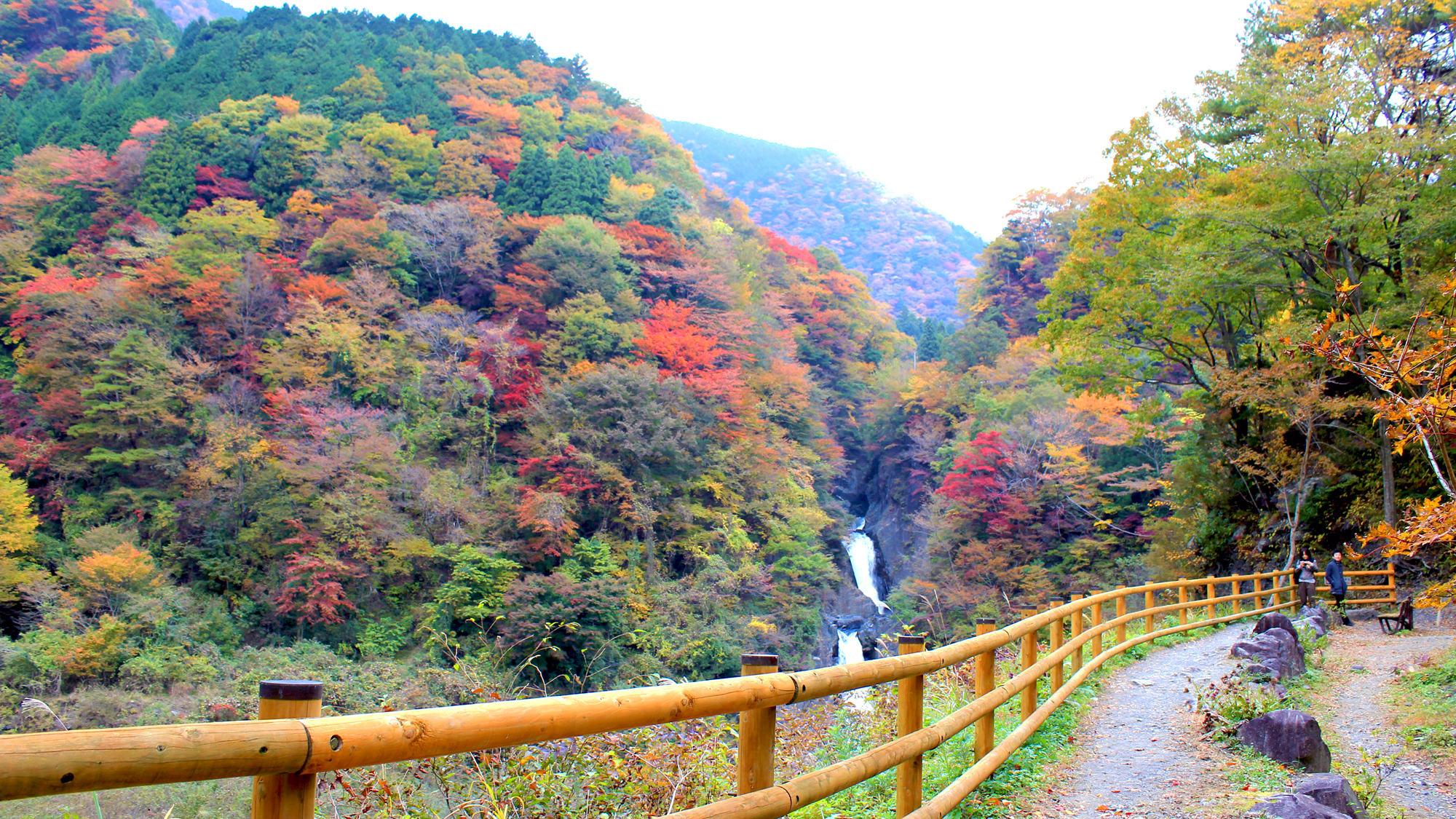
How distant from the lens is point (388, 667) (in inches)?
600

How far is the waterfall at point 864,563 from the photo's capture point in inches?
1256

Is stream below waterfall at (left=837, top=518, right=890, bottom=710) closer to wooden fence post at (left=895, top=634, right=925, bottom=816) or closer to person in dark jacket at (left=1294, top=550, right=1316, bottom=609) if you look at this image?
person in dark jacket at (left=1294, top=550, right=1316, bottom=609)

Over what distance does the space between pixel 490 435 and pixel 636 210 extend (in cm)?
1322

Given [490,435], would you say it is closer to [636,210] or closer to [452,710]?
[636,210]

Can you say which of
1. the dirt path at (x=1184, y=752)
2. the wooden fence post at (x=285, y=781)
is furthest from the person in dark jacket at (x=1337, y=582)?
the wooden fence post at (x=285, y=781)

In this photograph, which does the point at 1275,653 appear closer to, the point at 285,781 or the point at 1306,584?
the point at 1306,584

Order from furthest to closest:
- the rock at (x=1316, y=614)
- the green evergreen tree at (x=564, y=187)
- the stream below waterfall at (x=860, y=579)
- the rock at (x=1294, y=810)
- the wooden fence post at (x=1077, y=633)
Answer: the green evergreen tree at (x=564, y=187) < the stream below waterfall at (x=860, y=579) < the rock at (x=1316, y=614) < the wooden fence post at (x=1077, y=633) < the rock at (x=1294, y=810)

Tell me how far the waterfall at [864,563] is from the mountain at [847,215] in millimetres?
42639

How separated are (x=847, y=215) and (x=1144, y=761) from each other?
337 ft

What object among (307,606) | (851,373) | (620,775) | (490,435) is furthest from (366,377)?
(851,373)

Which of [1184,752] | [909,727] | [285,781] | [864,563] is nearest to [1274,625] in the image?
[1184,752]

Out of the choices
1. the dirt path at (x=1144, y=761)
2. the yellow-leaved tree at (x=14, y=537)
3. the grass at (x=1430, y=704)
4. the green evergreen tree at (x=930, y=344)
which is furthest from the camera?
the green evergreen tree at (x=930, y=344)

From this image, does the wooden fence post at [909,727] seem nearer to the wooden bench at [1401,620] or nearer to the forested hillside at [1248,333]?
the forested hillside at [1248,333]

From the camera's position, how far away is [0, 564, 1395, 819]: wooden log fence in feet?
3.39
